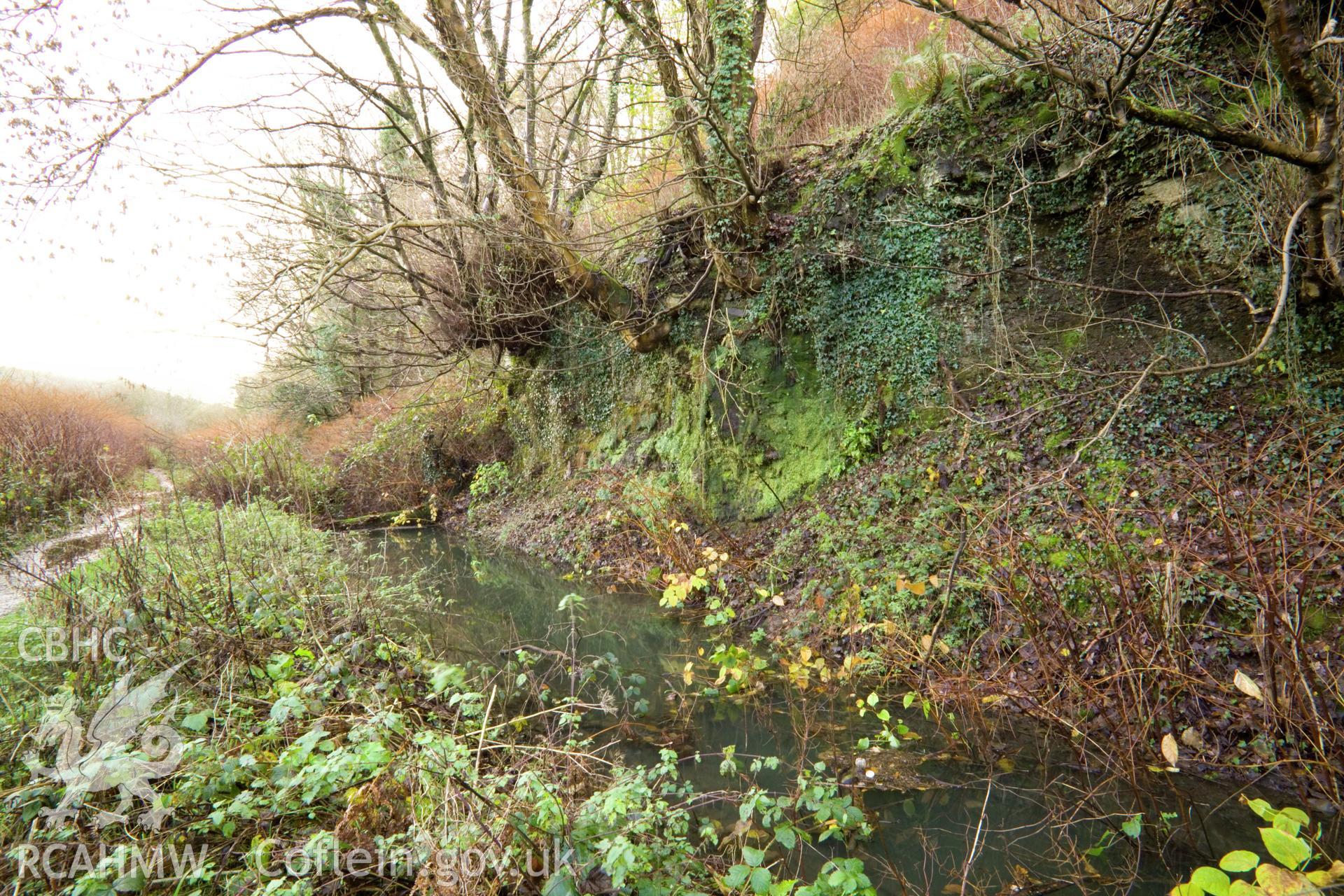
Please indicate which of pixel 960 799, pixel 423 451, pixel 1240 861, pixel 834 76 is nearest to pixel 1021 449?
pixel 960 799

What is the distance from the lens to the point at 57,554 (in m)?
7.78

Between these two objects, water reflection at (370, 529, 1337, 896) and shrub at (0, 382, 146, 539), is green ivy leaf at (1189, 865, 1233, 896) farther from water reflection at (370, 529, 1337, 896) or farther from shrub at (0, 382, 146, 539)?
shrub at (0, 382, 146, 539)

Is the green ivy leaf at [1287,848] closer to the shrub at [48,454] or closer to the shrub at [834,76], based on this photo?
the shrub at [834,76]

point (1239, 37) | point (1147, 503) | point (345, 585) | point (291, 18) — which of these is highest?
point (291, 18)

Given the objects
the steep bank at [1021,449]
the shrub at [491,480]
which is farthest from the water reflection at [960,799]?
the shrub at [491,480]

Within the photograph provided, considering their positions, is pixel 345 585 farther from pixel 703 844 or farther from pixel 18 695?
pixel 703 844

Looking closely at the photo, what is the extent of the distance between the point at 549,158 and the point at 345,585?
5.10m

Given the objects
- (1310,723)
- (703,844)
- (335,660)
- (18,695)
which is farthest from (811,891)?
(18,695)

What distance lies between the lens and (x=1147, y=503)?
4785 mm

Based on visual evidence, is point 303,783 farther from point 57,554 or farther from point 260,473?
point 260,473
